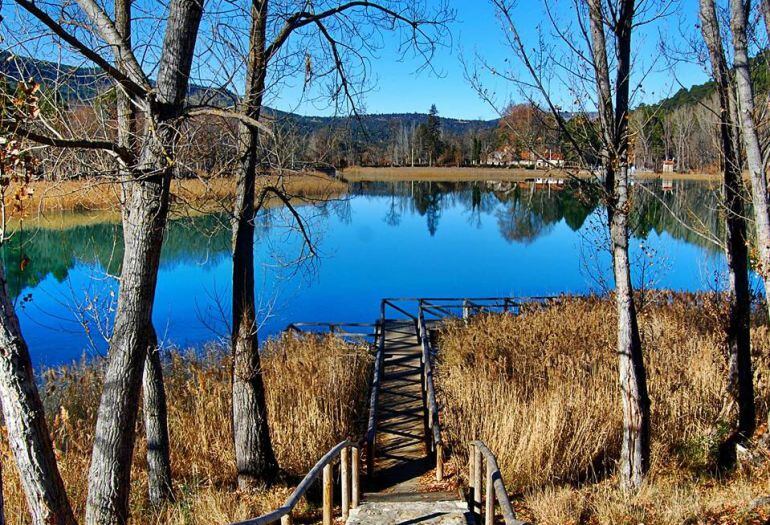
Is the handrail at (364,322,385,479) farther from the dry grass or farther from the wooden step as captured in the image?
the dry grass

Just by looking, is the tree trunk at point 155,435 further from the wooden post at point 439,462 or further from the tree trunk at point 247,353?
the wooden post at point 439,462

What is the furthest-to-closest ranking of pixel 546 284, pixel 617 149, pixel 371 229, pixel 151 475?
pixel 371 229, pixel 546 284, pixel 151 475, pixel 617 149

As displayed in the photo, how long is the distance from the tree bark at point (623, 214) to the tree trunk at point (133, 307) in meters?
4.25

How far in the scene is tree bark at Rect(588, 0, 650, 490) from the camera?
20.9 ft

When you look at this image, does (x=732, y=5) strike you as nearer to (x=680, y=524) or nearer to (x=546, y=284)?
(x=680, y=524)

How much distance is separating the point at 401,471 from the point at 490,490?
2686 mm

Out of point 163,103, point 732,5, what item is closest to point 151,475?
point 163,103

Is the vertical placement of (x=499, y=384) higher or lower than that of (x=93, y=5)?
lower

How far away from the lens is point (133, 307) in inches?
219

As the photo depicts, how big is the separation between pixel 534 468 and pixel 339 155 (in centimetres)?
469

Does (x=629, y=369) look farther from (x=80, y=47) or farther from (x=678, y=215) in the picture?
(x=80, y=47)

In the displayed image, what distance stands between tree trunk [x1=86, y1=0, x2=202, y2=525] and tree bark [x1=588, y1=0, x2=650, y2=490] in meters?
4.25

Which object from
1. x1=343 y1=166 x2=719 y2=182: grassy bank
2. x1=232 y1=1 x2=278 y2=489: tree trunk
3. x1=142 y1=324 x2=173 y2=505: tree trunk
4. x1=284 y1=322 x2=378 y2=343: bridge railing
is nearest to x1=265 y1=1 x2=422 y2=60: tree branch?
x1=232 y1=1 x2=278 y2=489: tree trunk

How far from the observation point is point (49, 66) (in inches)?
207
